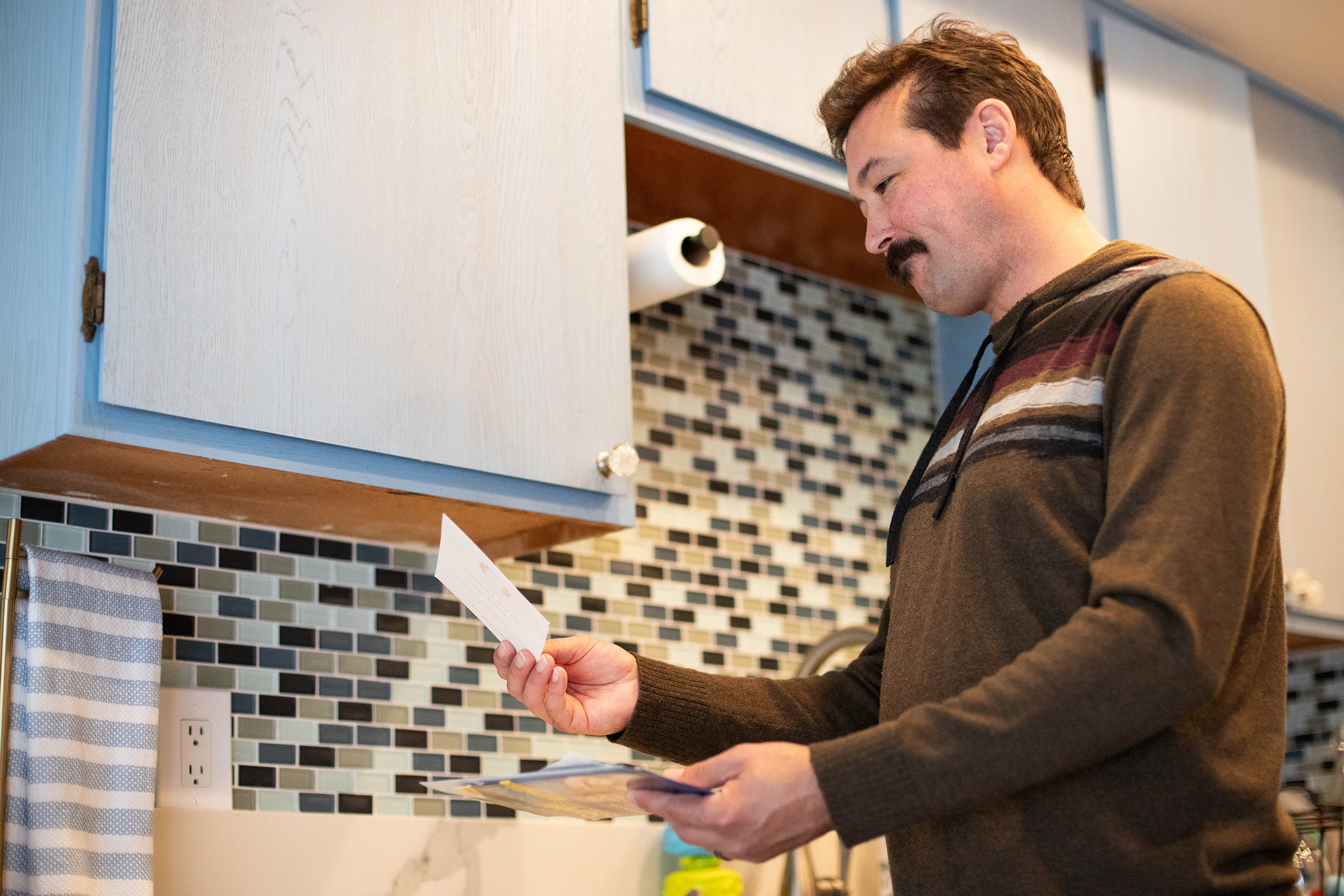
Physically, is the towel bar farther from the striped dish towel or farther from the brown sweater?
the brown sweater

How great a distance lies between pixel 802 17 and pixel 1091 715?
4.12 ft

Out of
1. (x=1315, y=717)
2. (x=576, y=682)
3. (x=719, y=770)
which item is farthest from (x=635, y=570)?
(x=1315, y=717)

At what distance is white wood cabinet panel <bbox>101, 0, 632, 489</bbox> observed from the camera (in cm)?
126

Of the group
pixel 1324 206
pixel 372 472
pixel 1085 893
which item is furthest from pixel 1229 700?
pixel 1324 206

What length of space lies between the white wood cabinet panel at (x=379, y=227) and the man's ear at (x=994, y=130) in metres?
0.47

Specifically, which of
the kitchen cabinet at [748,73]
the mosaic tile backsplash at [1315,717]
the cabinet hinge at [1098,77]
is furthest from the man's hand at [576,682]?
the mosaic tile backsplash at [1315,717]

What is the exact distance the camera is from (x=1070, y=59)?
2246mm

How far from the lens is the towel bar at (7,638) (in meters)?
1.32

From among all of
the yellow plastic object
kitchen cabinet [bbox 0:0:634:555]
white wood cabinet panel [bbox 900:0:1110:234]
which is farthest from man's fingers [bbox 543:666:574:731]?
white wood cabinet panel [bbox 900:0:1110:234]

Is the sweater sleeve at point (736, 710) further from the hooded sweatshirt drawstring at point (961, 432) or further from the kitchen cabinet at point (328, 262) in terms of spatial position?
the kitchen cabinet at point (328, 262)

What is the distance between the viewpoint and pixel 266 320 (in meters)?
1.31

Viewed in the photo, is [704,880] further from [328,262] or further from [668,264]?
[328,262]

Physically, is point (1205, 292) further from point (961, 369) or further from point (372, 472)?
point (961, 369)

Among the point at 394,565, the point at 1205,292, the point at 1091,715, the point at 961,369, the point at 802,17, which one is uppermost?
the point at 802,17
